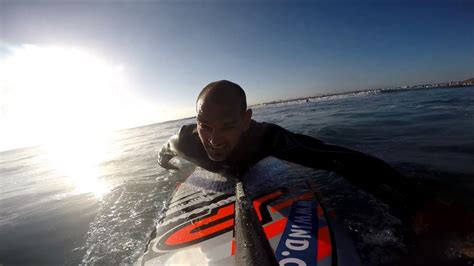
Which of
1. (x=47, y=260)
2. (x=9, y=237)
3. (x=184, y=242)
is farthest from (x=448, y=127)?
(x=9, y=237)

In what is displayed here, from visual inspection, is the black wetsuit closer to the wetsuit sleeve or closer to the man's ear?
the wetsuit sleeve

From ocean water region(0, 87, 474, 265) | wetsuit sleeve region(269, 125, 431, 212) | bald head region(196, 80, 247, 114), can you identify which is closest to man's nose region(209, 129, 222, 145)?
bald head region(196, 80, 247, 114)

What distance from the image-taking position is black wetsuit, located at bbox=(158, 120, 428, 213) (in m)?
2.57

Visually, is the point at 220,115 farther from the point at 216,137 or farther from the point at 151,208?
the point at 151,208

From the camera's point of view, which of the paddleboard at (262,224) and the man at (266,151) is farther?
the man at (266,151)

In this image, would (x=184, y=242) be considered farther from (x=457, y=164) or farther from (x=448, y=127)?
(x=448, y=127)

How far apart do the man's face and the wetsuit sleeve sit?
727 mm

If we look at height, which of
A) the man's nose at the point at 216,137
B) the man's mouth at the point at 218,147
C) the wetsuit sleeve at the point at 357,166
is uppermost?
the man's nose at the point at 216,137

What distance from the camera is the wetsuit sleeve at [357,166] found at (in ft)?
8.28

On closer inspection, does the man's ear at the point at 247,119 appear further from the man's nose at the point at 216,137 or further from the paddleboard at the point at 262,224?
the paddleboard at the point at 262,224

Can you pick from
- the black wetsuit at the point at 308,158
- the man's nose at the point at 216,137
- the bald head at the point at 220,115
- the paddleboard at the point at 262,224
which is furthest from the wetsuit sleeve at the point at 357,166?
the man's nose at the point at 216,137

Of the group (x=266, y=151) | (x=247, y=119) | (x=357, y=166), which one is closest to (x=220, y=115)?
(x=247, y=119)

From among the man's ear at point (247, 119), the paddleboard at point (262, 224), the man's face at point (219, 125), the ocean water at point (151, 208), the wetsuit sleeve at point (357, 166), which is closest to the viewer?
the paddleboard at point (262, 224)

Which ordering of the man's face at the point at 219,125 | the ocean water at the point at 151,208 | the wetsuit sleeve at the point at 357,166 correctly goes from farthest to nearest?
the man's face at the point at 219,125 < the ocean water at the point at 151,208 < the wetsuit sleeve at the point at 357,166
